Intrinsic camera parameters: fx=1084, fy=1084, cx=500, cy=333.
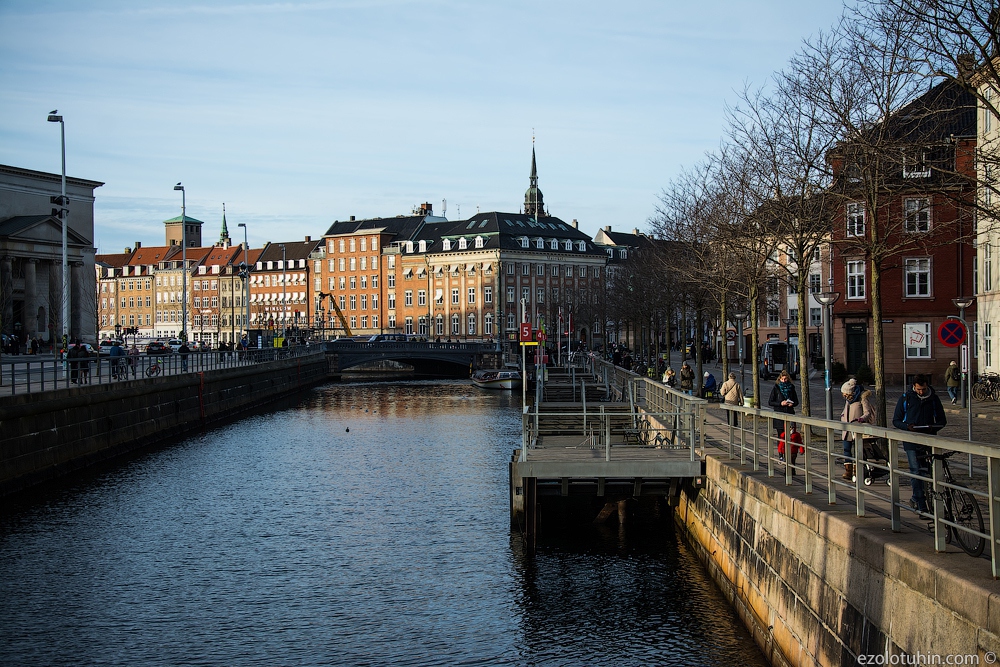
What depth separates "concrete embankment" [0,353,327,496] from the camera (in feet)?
94.1

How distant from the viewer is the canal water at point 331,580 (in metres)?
16.1

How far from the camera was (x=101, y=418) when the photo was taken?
36281mm

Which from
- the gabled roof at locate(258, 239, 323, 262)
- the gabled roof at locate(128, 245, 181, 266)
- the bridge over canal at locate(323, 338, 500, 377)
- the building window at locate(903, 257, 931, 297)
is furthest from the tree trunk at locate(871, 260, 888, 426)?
the gabled roof at locate(128, 245, 181, 266)

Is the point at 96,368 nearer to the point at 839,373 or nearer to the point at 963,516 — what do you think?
the point at 839,373

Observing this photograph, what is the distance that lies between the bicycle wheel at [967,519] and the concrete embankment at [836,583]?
16cm

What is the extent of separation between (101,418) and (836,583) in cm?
2996

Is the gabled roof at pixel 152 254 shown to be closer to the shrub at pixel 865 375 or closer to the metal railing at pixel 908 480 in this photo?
the shrub at pixel 865 375

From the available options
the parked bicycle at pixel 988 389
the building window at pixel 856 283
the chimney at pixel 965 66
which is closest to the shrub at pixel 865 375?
the building window at pixel 856 283

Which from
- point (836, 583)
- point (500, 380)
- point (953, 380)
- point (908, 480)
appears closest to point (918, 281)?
point (953, 380)

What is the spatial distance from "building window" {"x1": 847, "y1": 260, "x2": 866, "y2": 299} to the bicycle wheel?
46735 millimetres

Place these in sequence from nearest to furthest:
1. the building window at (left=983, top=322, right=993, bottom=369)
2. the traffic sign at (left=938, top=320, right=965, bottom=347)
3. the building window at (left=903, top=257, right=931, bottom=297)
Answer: the traffic sign at (left=938, top=320, right=965, bottom=347) → the building window at (left=983, top=322, right=993, bottom=369) → the building window at (left=903, top=257, right=931, bottom=297)

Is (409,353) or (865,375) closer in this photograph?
(865,375)

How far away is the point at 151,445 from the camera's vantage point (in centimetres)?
4178
